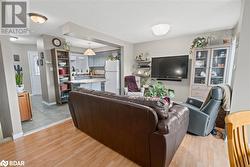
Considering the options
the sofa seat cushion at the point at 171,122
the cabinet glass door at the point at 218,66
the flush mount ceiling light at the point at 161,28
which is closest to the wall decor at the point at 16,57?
the flush mount ceiling light at the point at 161,28

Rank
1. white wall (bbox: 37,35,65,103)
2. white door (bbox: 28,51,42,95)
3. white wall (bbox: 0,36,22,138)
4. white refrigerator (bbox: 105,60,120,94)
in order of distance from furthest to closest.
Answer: white door (bbox: 28,51,42,95) < white refrigerator (bbox: 105,60,120,94) < white wall (bbox: 37,35,65,103) < white wall (bbox: 0,36,22,138)

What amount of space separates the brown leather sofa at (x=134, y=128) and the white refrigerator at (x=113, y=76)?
9.96ft

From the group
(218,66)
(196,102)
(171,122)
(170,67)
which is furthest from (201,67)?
(171,122)

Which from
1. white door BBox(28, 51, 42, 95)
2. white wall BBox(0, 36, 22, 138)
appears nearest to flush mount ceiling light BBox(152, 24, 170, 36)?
white wall BBox(0, 36, 22, 138)

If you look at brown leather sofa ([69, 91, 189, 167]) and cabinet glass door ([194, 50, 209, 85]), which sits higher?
cabinet glass door ([194, 50, 209, 85])

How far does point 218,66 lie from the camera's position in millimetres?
3426

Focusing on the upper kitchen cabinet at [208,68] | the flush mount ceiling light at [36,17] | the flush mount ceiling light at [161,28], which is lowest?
the upper kitchen cabinet at [208,68]

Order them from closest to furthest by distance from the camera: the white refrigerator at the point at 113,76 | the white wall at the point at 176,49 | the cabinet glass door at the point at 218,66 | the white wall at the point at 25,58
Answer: the cabinet glass door at the point at 218,66 → the white wall at the point at 176,49 → the white refrigerator at the point at 113,76 → the white wall at the point at 25,58

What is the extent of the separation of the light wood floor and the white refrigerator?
2992 mm

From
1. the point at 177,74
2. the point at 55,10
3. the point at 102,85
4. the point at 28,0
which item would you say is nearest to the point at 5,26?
the point at 28,0

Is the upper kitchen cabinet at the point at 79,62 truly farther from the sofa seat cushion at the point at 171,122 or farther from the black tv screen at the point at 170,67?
the sofa seat cushion at the point at 171,122

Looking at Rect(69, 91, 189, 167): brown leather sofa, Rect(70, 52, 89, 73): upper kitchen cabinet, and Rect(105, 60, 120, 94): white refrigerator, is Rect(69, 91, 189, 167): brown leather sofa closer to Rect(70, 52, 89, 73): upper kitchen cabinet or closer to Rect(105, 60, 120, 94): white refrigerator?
Rect(105, 60, 120, 94): white refrigerator

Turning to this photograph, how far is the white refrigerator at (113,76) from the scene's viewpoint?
16.9 ft

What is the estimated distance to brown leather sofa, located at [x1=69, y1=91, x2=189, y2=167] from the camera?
129 cm
